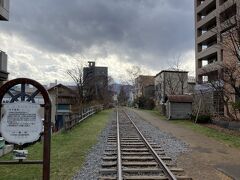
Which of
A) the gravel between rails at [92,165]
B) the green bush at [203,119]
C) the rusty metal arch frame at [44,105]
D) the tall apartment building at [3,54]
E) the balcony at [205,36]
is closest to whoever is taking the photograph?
the rusty metal arch frame at [44,105]

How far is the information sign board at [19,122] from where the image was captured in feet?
23.9

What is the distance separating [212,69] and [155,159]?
42024 mm

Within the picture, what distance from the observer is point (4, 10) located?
22391 mm

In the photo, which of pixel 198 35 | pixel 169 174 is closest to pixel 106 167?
pixel 169 174

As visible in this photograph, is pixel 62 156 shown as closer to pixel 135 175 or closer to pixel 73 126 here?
pixel 135 175

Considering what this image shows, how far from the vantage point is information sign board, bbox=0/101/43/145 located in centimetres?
727

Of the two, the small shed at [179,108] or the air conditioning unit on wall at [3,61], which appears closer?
the air conditioning unit on wall at [3,61]

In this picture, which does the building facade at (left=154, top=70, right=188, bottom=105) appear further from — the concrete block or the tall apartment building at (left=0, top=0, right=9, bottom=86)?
the concrete block

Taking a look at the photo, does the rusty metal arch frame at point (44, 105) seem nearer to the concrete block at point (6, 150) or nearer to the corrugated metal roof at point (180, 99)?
the concrete block at point (6, 150)

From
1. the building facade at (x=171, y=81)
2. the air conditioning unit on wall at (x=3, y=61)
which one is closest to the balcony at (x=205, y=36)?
the building facade at (x=171, y=81)

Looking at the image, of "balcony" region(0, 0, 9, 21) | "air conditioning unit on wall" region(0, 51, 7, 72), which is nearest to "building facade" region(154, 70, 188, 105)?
"balcony" region(0, 0, 9, 21)

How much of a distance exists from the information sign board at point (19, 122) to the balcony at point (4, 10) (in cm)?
1605

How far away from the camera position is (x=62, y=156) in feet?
43.5

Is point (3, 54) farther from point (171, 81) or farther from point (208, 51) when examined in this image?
point (171, 81)
